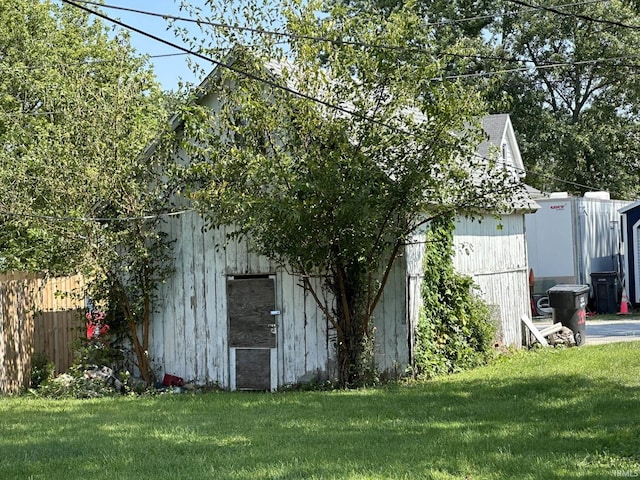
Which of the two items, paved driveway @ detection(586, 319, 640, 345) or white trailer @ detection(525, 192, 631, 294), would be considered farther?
white trailer @ detection(525, 192, 631, 294)

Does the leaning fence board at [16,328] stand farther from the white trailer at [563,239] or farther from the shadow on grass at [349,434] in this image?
the white trailer at [563,239]

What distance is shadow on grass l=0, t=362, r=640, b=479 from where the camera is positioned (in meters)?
7.95

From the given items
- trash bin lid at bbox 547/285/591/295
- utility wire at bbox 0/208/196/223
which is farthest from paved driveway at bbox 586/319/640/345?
utility wire at bbox 0/208/196/223

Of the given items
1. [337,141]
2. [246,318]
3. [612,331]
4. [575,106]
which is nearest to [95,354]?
[246,318]

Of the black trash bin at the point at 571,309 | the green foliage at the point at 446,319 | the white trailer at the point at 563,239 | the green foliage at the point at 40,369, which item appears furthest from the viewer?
the white trailer at the point at 563,239

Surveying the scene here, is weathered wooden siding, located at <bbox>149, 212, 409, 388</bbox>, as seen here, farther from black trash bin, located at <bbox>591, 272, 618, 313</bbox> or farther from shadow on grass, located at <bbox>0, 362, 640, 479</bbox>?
black trash bin, located at <bbox>591, 272, 618, 313</bbox>

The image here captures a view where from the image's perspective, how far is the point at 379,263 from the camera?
1505 cm

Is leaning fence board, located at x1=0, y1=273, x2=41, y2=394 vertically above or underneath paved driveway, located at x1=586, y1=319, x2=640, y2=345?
above

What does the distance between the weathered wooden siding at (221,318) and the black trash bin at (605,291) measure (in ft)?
52.8

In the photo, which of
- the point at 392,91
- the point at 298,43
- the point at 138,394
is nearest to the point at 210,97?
the point at 298,43

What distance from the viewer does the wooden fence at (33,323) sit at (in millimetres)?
15734

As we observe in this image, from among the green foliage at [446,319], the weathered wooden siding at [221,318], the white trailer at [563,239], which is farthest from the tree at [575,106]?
the weathered wooden siding at [221,318]

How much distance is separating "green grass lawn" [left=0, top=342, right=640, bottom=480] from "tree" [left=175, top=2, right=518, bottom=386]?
8.81 ft

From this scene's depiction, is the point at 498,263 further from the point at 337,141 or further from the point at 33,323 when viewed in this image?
the point at 33,323
